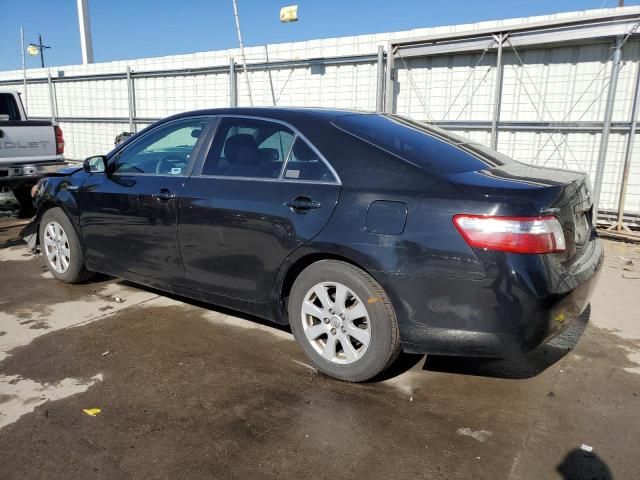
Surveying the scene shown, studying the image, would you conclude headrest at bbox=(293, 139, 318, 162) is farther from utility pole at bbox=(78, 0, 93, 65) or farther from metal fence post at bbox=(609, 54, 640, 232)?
utility pole at bbox=(78, 0, 93, 65)

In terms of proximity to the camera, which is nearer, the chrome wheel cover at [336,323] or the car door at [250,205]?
the chrome wheel cover at [336,323]

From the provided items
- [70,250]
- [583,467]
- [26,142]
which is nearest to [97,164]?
[70,250]

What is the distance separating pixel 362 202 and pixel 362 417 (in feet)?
3.85

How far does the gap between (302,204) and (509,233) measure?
1208 mm

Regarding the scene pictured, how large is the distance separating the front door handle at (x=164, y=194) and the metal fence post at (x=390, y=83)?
217 inches

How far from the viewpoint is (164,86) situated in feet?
39.0

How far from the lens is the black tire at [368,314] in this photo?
2.97m

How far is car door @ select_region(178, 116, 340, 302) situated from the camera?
10.6 feet

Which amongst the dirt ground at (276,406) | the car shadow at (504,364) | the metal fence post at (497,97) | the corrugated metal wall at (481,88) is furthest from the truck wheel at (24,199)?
the car shadow at (504,364)

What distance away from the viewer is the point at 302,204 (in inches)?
126

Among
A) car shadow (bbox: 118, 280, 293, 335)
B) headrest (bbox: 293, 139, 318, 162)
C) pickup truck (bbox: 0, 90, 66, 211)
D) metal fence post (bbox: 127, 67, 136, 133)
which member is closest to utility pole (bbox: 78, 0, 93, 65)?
metal fence post (bbox: 127, 67, 136, 133)

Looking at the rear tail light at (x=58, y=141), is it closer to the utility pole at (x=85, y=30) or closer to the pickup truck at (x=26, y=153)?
the pickup truck at (x=26, y=153)

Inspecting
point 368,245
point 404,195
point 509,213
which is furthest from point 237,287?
point 509,213

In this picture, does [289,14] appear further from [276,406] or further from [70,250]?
[276,406]
